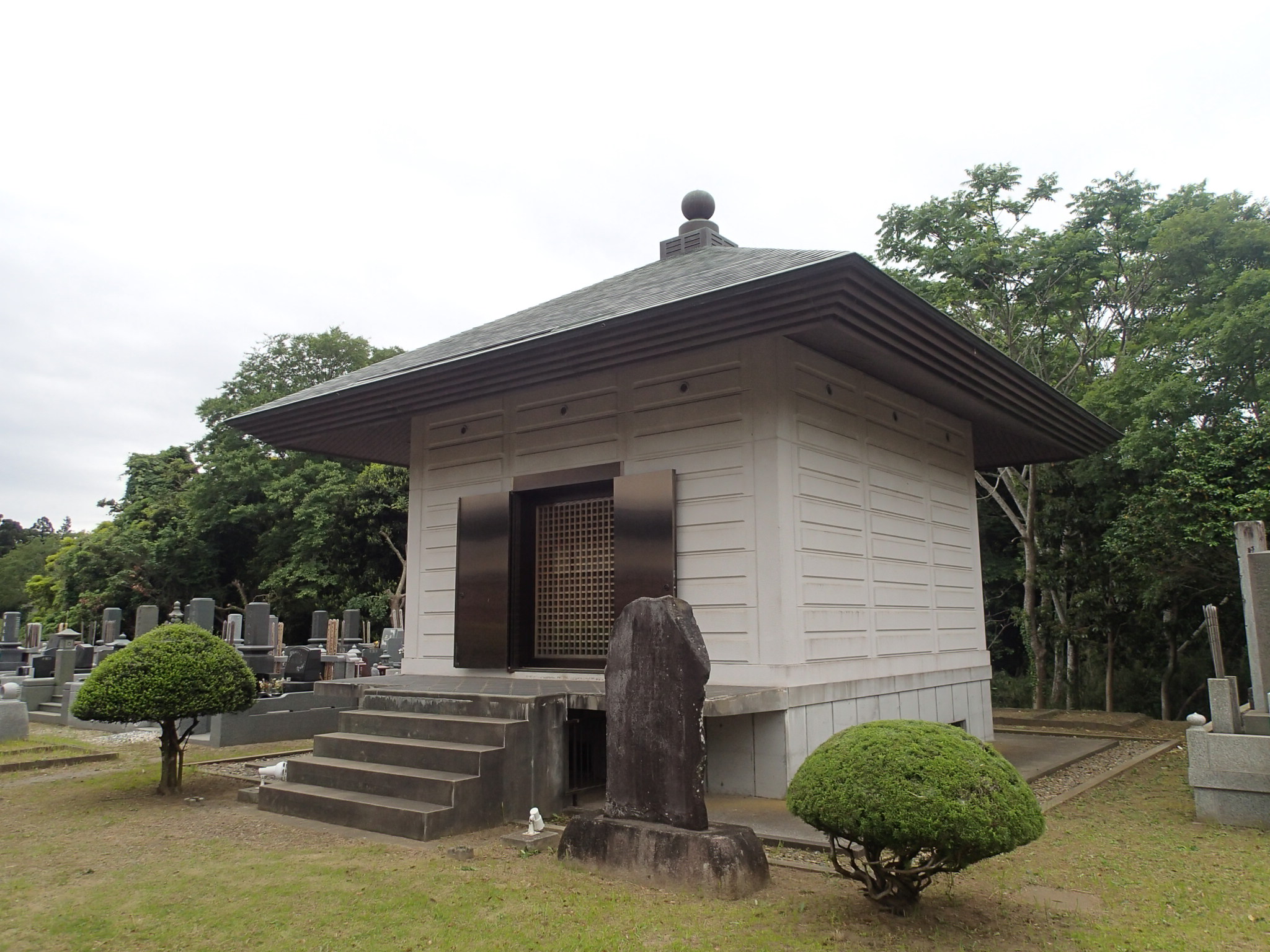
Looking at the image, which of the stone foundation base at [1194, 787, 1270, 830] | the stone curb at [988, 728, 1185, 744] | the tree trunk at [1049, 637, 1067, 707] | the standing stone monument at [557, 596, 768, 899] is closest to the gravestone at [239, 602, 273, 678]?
the standing stone monument at [557, 596, 768, 899]

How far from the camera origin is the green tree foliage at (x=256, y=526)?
32406 mm

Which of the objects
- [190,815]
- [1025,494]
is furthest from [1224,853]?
[1025,494]

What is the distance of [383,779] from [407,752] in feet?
1.03

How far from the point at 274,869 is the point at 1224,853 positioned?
6.37 metres

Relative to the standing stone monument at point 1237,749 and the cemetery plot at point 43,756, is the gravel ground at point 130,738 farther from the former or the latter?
the standing stone monument at point 1237,749

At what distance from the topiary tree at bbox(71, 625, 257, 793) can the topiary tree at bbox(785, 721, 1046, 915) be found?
597cm

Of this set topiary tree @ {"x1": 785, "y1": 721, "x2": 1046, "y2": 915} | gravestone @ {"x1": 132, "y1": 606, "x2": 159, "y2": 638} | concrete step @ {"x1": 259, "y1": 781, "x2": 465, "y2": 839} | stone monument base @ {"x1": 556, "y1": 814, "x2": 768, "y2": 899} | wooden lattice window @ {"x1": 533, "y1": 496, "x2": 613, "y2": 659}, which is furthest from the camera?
gravestone @ {"x1": 132, "y1": 606, "x2": 159, "y2": 638}

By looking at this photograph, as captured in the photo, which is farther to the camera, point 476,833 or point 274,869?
point 476,833

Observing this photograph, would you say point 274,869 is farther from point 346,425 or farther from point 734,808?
point 346,425

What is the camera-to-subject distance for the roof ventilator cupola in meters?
11.8

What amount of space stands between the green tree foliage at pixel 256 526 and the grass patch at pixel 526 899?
26003 millimetres

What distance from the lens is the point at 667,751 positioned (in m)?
5.38

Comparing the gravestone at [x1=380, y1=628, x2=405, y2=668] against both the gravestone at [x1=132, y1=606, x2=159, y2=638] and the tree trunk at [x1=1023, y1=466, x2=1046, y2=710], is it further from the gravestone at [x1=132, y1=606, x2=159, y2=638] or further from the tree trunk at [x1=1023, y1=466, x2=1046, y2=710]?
the tree trunk at [x1=1023, y1=466, x2=1046, y2=710]

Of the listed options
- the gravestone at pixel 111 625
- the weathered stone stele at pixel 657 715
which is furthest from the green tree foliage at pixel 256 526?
the weathered stone stele at pixel 657 715
